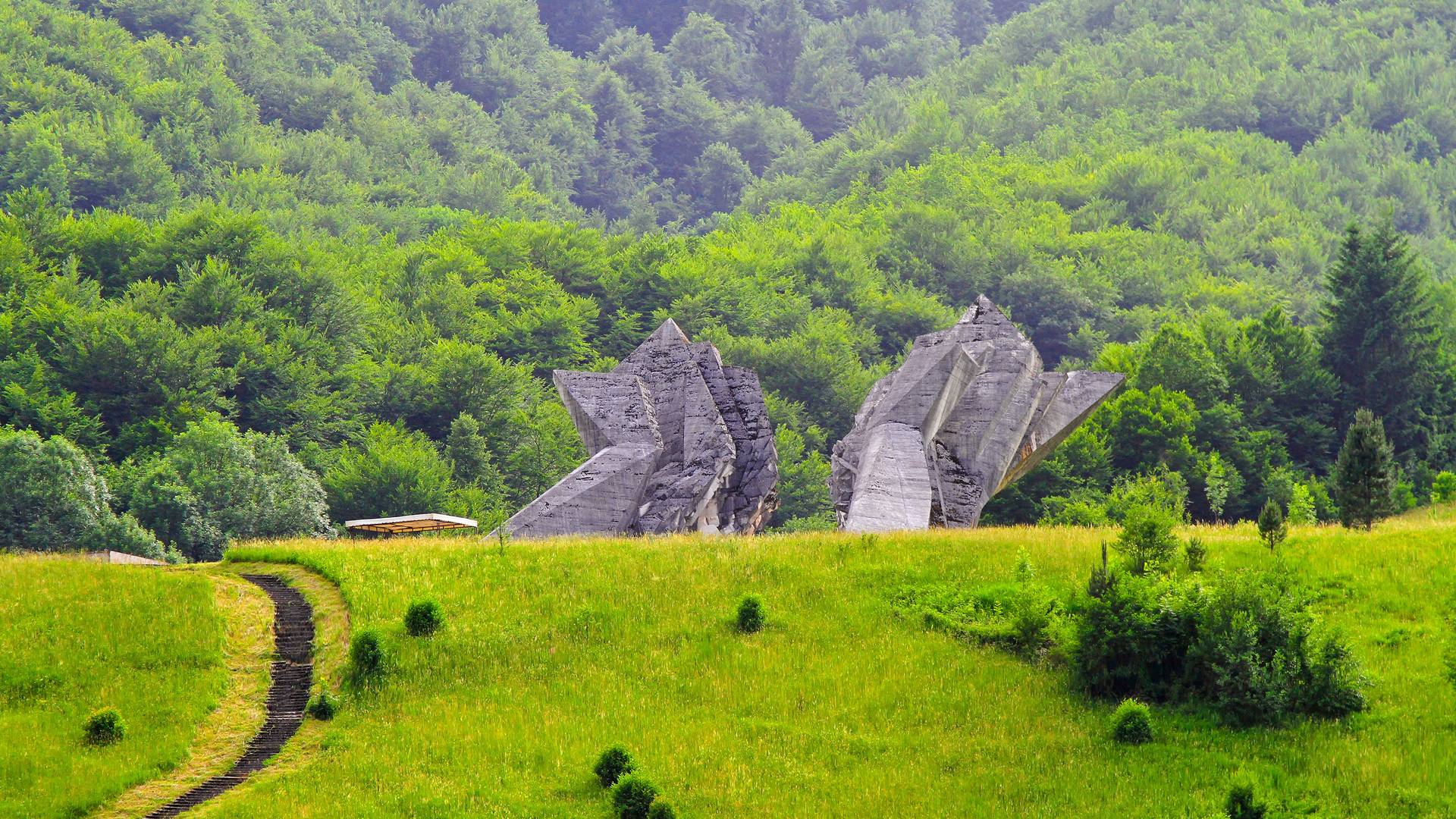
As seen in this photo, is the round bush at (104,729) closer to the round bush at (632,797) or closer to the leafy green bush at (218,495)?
the round bush at (632,797)

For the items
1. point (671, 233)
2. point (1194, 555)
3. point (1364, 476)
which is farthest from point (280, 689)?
point (671, 233)

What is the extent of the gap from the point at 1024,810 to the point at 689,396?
18.1 m

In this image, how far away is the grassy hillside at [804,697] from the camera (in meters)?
21.1

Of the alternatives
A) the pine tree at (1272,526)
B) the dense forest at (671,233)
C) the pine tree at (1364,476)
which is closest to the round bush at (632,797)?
the pine tree at (1272,526)

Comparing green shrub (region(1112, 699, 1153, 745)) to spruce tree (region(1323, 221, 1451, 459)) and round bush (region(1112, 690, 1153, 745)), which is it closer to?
round bush (region(1112, 690, 1153, 745))

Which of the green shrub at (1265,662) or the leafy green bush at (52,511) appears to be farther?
the leafy green bush at (52,511)

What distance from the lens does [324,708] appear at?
2348 centimetres

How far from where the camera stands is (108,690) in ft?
77.6

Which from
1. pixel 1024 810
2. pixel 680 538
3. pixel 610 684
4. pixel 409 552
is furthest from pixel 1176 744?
pixel 409 552

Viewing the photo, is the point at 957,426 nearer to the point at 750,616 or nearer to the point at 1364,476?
the point at 1364,476

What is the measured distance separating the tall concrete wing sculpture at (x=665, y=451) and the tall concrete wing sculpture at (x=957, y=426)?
2.10 metres

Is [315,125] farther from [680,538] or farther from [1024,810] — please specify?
[1024,810]

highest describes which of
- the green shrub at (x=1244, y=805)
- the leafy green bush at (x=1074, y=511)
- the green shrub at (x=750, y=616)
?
the leafy green bush at (x=1074, y=511)

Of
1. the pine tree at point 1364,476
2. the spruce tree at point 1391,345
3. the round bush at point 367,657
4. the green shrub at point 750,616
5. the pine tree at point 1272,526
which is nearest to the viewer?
the round bush at point 367,657
